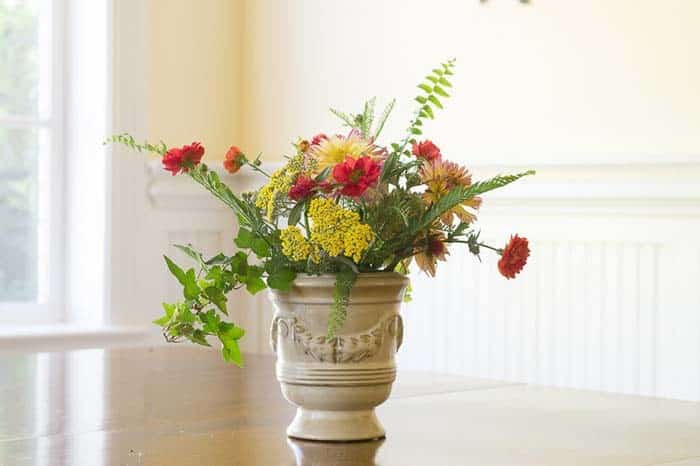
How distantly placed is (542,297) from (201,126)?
1278mm

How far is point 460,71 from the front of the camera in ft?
11.4

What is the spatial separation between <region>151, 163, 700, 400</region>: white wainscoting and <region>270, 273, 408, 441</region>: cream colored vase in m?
1.73

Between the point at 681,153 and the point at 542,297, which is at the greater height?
the point at 681,153

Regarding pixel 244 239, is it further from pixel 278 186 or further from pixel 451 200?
pixel 451 200

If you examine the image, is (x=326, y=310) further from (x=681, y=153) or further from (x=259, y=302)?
(x=259, y=302)

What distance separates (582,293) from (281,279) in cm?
194

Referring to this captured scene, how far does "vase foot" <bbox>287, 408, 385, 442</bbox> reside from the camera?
1372 mm

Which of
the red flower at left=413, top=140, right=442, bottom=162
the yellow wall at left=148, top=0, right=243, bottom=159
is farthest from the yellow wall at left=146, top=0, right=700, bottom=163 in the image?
the red flower at left=413, top=140, right=442, bottom=162

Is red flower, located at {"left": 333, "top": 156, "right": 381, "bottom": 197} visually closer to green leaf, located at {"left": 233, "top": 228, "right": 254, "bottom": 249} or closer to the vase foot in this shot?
green leaf, located at {"left": 233, "top": 228, "right": 254, "bottom": 249}

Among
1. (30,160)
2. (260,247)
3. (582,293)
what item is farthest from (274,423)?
(30,160)

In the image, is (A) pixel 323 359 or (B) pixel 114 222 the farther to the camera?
(B) pixel 114 222

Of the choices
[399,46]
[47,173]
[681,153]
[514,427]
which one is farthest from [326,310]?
[47,173]

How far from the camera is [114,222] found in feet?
12.4

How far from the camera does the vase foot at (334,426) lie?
1.37 meters
